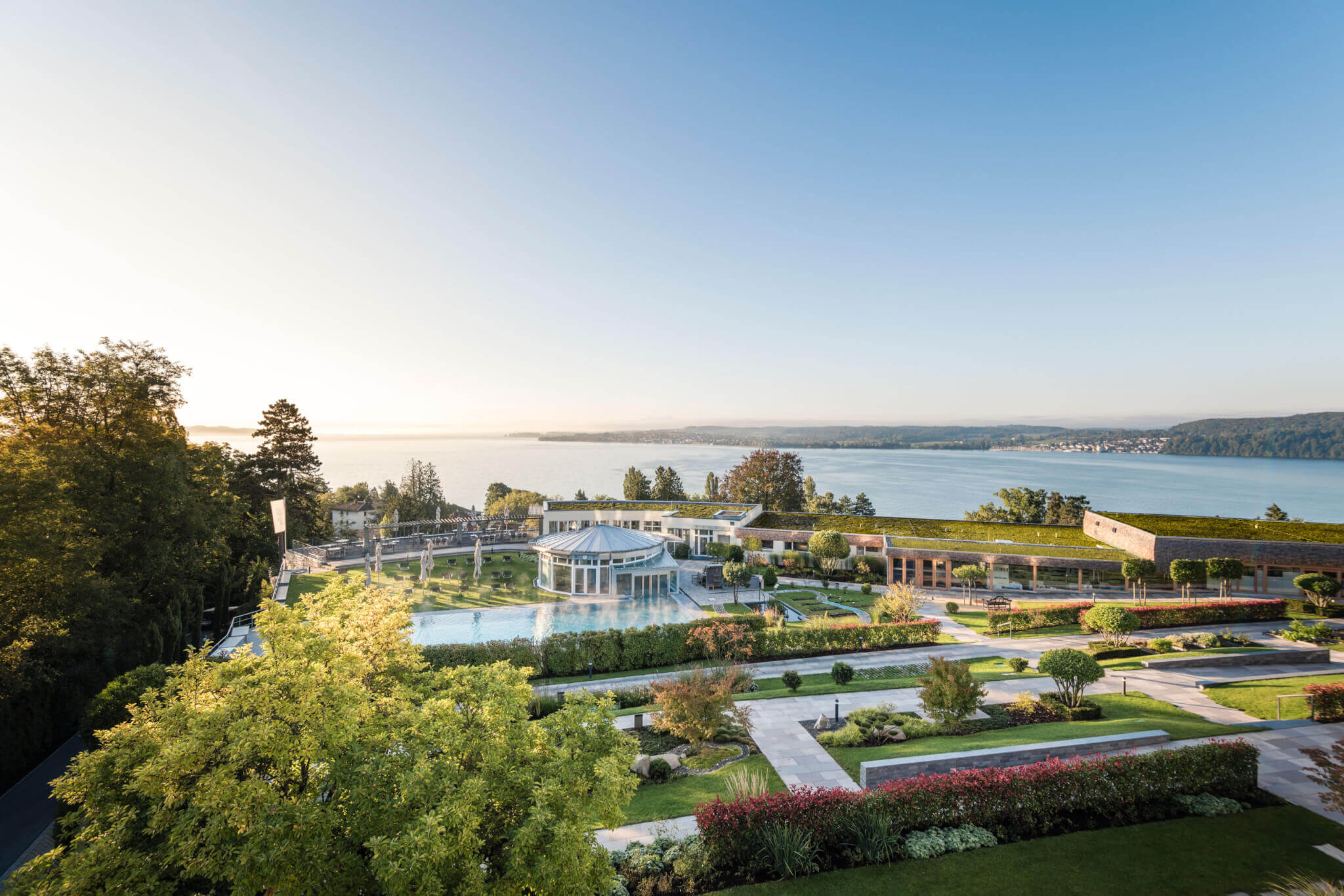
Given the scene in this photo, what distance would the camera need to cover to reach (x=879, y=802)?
819 cm

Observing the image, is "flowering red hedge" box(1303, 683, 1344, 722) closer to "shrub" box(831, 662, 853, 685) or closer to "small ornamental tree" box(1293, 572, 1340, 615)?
"shrub" box(831, 662, 853, 685)

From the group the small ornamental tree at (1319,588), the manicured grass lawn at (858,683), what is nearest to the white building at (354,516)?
the manicured grass lawn at (858,683)

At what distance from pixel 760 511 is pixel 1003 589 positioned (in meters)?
16.1

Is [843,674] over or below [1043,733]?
below

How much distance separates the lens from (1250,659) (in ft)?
52.3

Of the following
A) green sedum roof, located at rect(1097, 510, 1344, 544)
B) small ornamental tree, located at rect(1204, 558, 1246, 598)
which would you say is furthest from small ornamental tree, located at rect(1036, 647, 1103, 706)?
green sedum roof, located at rect(1097, 510, 1344, 544)

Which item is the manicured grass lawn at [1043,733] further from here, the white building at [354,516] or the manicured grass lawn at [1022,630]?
the white building at [354,516]

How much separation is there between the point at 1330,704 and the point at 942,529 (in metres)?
20.1

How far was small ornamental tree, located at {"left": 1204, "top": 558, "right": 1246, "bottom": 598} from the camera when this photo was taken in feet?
72.6

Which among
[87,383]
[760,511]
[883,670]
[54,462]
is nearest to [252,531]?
[87,383]

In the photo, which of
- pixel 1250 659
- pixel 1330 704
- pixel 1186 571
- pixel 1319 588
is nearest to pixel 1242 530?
pixel 1319 588

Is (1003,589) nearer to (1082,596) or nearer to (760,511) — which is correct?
(1082,596)

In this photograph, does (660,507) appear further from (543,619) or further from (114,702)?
(114,702)

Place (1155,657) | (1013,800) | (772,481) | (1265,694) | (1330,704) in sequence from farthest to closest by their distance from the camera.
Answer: (772,481)
(1155,657)
(1265,694)
(1330,704)
(1013,800)
